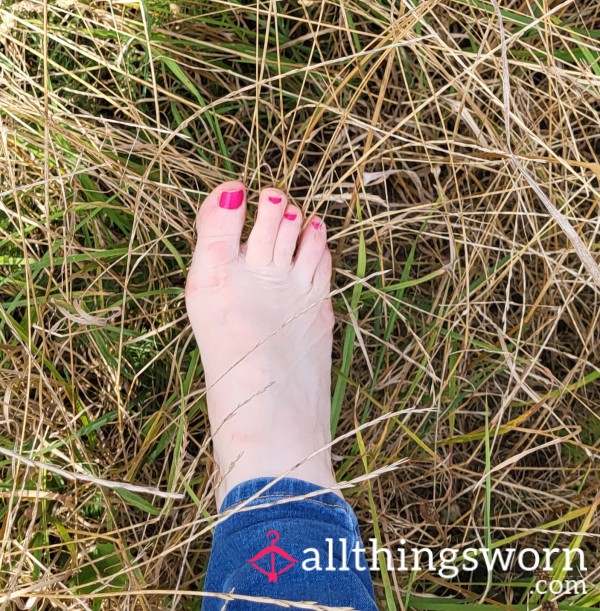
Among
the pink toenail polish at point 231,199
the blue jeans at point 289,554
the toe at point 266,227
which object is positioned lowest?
the blue jeans at point 289,554

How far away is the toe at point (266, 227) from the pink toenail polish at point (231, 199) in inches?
1.2

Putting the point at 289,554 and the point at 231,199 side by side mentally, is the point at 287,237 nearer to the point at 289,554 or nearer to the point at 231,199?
the point at 231,199

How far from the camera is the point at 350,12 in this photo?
970 mm

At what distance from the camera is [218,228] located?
918mm

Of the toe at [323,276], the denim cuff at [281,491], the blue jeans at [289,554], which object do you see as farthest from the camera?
the toe at [323,276]

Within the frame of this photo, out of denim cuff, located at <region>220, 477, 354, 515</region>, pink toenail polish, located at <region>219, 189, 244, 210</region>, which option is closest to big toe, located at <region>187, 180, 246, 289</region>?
pink toenail polish, located at <region>219, 189, 244, 210</region>

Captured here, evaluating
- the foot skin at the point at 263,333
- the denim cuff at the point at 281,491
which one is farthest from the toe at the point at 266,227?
the denim cuff at the point at 281,491

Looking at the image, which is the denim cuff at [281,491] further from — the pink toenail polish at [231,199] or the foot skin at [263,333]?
the pink toenail polish at [231,199]

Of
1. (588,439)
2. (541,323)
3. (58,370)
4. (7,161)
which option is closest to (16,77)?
(7,161)

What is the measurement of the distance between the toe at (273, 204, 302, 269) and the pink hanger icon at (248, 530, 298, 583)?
39 cm

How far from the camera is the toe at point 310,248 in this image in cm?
95

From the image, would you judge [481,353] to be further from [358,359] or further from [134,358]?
[134,358]

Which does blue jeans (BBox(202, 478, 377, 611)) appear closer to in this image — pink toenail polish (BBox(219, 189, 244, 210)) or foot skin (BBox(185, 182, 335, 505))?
foot skin (BBox(185, 182, 335, 505))

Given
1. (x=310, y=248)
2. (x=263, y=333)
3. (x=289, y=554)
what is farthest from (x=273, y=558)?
(x=310, y=248)
